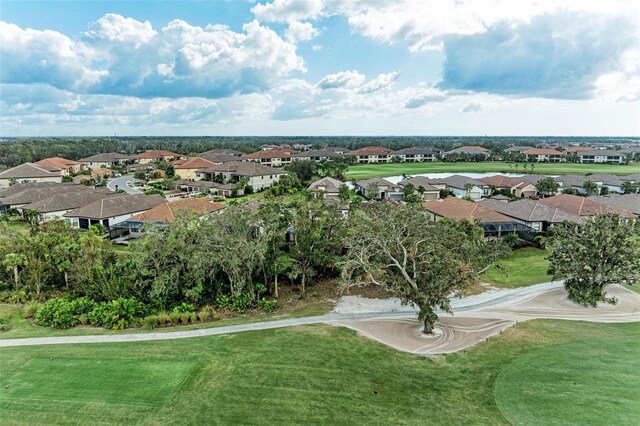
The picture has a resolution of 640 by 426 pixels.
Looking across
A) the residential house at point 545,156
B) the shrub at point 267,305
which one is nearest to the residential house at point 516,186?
the shrub at point 267,305

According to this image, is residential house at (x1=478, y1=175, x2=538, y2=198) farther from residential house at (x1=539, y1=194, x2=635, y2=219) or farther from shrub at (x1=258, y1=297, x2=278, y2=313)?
shrub at (x1=258, y1=297, x2=278, y2=313)

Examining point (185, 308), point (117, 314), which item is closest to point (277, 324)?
point (185, 308)

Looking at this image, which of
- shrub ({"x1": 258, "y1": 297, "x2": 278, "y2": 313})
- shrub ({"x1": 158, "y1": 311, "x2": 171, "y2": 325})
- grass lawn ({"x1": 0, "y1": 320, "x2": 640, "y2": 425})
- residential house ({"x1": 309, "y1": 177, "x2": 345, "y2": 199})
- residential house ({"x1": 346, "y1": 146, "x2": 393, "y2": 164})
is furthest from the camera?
residential house ({"x1": 346, "y1": 146, "x2": 393, "y2": 164})

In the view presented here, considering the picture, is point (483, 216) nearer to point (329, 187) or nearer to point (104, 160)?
point (329, 187)

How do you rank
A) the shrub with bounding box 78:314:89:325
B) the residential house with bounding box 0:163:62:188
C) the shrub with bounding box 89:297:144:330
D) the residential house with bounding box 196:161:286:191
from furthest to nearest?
1. the residential house with bounding box 196:161:286:191
2. the residential house with bounding box 0:163:62:188
3. the shrub with bounding box 78:314:89:325
4. the shrub with bounding box 89:297:144:330

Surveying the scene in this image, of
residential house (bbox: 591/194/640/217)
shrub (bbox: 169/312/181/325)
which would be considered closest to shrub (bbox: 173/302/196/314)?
shrub (bbox: 169/312/181/325)

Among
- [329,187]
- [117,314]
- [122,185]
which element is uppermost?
[329,187]
